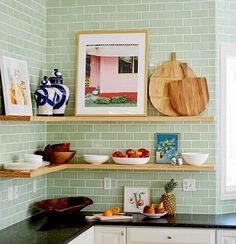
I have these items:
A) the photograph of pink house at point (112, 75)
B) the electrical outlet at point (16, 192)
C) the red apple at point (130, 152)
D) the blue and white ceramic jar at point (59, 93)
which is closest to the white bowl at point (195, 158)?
the red apple at point (130, 152)

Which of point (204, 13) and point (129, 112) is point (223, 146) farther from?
point (204, 13)

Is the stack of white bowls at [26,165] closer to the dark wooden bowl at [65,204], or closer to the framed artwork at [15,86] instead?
the framed artwork at [15,86]

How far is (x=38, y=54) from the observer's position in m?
4.88

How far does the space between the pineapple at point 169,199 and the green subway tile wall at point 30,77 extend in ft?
3.66

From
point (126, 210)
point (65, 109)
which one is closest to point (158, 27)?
point (65, 109)

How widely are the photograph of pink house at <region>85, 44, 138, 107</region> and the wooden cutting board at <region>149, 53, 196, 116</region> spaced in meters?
0.16

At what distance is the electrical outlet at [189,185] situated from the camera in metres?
4.80

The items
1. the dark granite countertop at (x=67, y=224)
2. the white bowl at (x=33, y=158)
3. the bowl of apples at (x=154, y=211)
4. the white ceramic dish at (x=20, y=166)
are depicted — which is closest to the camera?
the dark granite countertop at (x=67, y=224)

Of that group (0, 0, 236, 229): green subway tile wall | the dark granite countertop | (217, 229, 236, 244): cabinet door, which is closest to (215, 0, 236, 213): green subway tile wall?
(0, 0, 236, 229): green subway tile wall

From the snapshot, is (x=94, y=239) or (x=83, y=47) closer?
(x=94, y=239)

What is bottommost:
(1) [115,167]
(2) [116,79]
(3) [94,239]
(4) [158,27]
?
(3) [94,239]

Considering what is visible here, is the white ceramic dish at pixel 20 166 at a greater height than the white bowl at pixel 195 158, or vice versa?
the white bowl at pixel 195 158

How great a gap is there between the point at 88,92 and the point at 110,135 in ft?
1.43

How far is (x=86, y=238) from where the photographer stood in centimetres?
425
